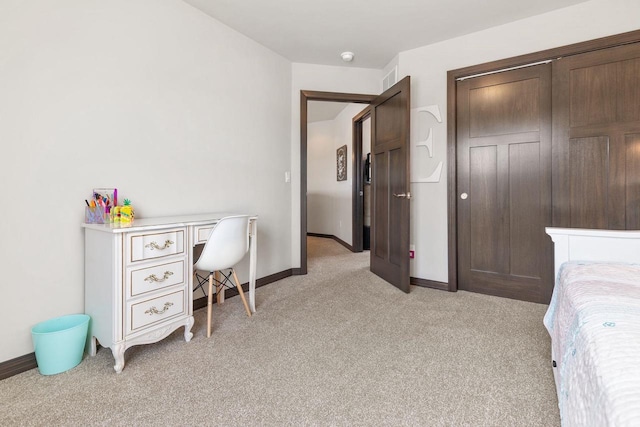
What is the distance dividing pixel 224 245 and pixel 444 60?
2.65 meters

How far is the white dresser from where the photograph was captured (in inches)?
61.2

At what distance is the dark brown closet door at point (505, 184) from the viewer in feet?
8.27

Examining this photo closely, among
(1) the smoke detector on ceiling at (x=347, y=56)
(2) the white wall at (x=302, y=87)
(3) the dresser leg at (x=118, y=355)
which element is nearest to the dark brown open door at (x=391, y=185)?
(2) the white wall at (x=302, y=87)

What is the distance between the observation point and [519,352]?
1737 mm

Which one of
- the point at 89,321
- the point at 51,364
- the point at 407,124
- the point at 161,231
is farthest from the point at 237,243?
the point at 407,124

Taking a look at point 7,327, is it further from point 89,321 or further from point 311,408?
point 311,408

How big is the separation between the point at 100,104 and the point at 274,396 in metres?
1.94

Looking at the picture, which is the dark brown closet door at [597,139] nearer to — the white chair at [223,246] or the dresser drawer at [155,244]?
the white chair at [223,246]

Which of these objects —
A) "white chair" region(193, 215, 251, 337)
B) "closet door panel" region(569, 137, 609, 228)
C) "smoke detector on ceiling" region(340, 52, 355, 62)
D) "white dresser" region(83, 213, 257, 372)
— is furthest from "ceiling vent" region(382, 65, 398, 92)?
"white dresser" region(83, 213, 257, 372)

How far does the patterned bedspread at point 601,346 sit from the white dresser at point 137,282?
1820 millimetres

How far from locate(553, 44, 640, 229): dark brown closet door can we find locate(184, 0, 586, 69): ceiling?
57cm

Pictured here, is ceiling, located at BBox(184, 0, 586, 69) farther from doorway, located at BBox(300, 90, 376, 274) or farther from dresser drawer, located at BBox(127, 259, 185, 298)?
dresser drawer, located at BBox(127, 259, 185, 298)

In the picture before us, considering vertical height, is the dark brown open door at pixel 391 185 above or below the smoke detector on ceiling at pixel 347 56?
below

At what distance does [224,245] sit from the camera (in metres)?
1.98
